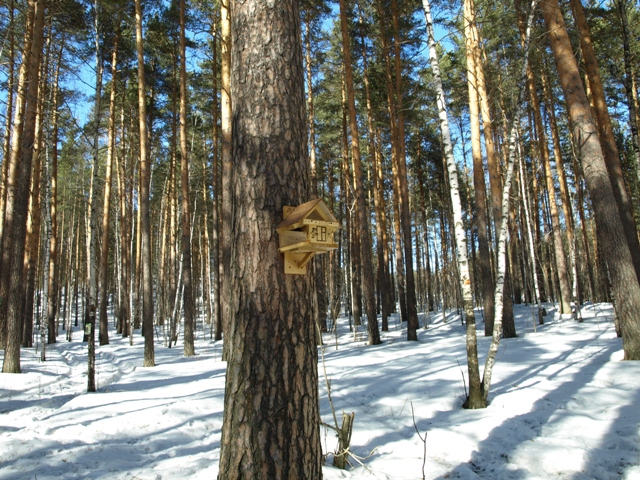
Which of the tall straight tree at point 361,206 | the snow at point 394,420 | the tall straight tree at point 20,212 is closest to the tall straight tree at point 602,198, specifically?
the snow at point 394,420

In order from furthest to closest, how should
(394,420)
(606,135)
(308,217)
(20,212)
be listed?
(606,135) < (20,212) < (394,420) < (308,217)

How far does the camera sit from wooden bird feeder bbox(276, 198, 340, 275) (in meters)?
1.97

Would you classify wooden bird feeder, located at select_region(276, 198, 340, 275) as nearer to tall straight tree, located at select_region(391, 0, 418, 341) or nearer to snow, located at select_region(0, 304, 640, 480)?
snow, located at select_region(0, 304, 640, 480)

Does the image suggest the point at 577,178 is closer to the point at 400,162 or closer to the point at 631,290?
the point at 400,162

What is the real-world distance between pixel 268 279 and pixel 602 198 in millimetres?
7293

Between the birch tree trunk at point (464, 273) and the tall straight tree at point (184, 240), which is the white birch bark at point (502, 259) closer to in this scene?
→ the birch tree trunk at point (464, 273)

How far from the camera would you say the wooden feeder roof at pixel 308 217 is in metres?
1.96

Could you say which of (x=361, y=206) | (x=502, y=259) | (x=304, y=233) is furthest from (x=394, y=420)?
(x=361, y=206)

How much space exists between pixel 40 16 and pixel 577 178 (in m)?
23.8

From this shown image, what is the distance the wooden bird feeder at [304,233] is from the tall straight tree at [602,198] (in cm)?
668

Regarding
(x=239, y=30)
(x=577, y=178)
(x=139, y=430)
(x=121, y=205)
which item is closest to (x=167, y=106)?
(x=121, y=205)

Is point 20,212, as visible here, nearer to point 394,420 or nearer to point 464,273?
point 394,420

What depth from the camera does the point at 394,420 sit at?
5180 millimetres

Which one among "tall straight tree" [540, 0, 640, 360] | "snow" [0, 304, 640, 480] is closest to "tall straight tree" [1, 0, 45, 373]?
"snow" [0, 304, 640, 480]
